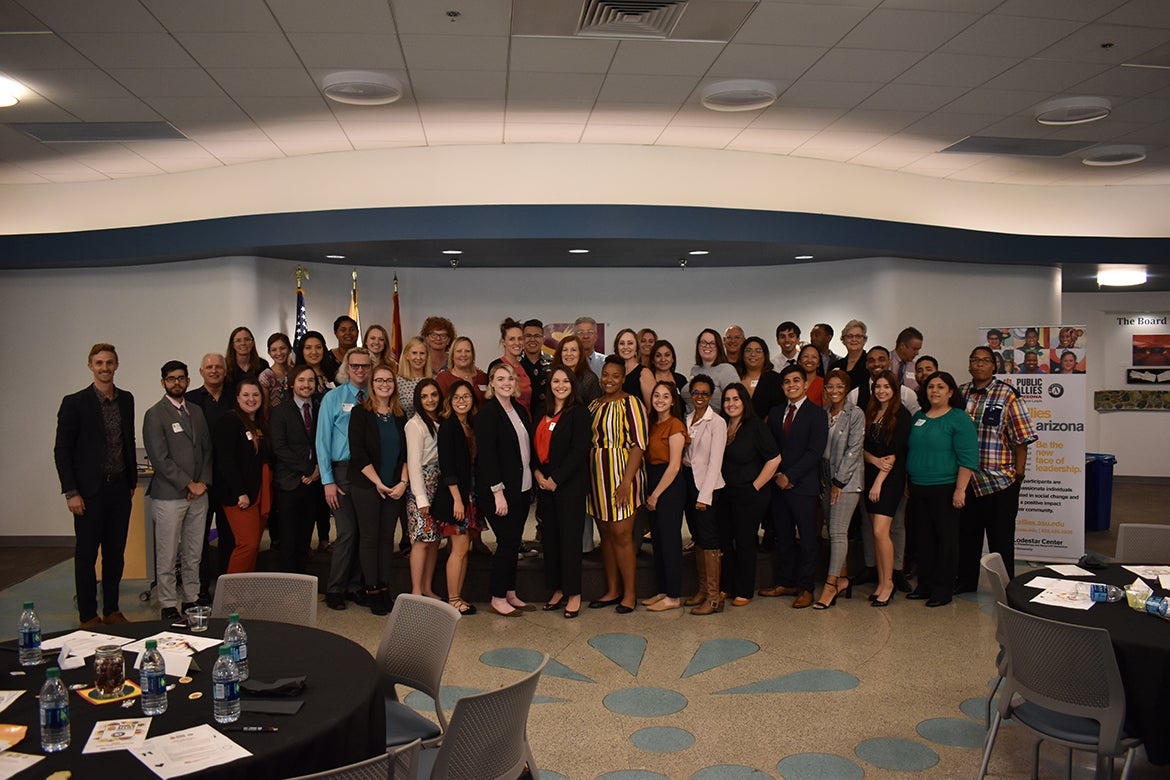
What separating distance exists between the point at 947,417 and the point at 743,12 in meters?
3.28

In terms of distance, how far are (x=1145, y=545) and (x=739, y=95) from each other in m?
3.87

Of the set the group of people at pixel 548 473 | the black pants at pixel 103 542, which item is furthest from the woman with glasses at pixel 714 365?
the black pants at pixel 103 542

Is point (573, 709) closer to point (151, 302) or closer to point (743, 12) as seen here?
point (743, 12)

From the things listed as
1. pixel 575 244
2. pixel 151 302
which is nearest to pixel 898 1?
pixel 575 244

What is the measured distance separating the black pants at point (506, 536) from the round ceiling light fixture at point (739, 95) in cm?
314

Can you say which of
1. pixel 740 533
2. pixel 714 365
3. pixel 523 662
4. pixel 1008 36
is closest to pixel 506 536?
pixel 523 662

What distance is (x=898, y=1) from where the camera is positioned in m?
4.91

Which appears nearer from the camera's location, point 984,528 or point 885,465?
point 885,465

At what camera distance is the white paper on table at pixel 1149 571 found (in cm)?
447

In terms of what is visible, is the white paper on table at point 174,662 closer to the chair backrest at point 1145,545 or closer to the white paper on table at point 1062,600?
the white paper on table at point 1062,600

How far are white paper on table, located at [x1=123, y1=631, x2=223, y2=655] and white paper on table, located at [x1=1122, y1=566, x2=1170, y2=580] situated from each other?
4267 millimetres

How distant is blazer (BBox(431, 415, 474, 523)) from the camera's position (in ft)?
20.3

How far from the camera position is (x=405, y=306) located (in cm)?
992

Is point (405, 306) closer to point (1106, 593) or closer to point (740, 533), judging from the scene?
point (740, 533)
